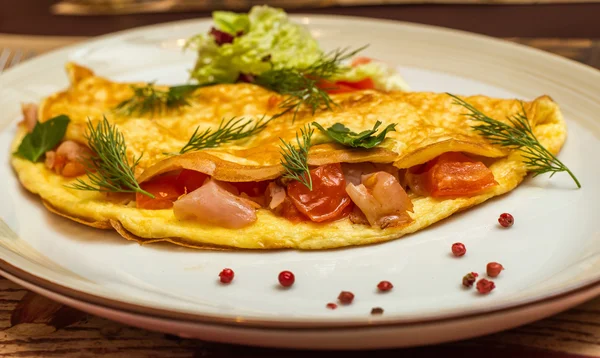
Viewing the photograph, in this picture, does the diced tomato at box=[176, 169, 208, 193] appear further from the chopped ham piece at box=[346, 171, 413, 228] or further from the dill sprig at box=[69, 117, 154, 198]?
the chopped ham piece at box=[346, 171, 413, 228]

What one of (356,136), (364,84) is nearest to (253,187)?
(356,136)

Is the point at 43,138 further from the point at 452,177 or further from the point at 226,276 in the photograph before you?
the point at 452,177

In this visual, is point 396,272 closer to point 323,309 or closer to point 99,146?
point 323,309

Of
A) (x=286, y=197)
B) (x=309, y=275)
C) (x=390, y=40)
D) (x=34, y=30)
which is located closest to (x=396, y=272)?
(x=309, y=275)

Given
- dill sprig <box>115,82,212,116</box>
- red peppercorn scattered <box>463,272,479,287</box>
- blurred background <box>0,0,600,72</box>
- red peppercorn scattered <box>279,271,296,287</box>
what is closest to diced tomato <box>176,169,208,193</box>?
dill sprig <box>115,82,212,116</box>

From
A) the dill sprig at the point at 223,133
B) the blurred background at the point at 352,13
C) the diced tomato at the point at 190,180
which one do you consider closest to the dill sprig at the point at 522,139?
the dill sprig at the point at 223,133

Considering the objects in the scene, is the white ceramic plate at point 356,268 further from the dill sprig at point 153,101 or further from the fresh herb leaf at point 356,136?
the dill sprig at point 153,101

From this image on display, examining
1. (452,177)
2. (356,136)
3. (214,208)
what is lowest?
(214,208)
